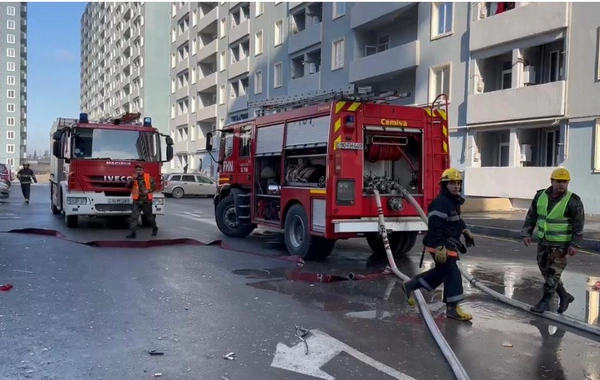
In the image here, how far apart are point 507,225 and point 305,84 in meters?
21.7

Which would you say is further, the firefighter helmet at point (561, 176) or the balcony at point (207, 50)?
the balcony at point (207, 50)

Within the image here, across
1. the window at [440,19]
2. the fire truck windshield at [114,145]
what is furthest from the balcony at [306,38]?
the fire truck windshield at [114,145]

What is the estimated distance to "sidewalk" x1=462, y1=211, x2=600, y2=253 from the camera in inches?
524

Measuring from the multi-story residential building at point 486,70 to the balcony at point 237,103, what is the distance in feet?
21.1

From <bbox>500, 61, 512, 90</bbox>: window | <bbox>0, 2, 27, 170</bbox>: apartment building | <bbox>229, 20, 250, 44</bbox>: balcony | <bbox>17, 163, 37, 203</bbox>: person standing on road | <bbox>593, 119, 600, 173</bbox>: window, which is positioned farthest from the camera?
<bbox>0, 2, 27, 170</bbox>: apartment building

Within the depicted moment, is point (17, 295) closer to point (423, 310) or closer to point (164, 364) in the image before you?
point (164, 364)

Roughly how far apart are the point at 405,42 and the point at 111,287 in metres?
23.6

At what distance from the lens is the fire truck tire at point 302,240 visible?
33.6 ft

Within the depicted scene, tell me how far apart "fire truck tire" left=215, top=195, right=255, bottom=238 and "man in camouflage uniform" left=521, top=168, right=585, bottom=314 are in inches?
311

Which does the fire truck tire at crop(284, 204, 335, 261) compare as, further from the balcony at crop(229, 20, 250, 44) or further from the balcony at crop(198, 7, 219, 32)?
the balcony at crop(198, 7, 219, 32)

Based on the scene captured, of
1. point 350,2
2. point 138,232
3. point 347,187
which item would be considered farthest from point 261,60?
point 347,187

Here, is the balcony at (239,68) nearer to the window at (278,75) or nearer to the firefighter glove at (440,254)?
the window at (278,75)

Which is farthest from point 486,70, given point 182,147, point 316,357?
point 182,147

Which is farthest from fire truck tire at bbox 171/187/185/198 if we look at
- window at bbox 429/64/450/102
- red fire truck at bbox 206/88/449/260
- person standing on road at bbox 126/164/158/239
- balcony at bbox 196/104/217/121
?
red fire truck at bbox 206/88/449/260
